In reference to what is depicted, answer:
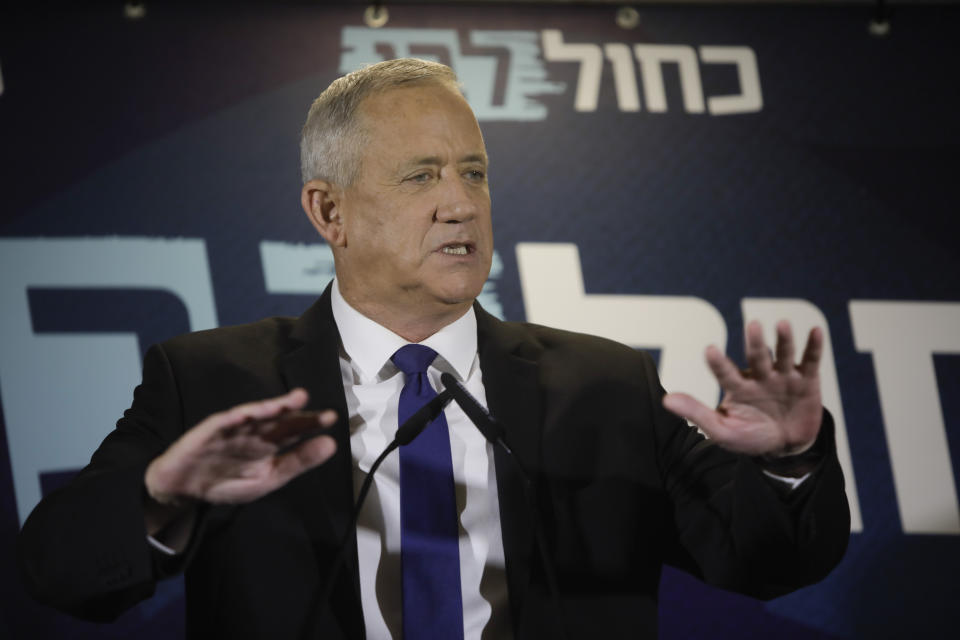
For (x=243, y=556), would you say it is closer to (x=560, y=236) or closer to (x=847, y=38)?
(x=560, y=236)

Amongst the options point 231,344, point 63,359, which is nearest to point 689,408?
point 231,344

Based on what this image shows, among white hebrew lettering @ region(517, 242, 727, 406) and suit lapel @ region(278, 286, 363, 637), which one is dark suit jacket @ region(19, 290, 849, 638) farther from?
white hebrew lettering @ region(517, 242, 727, 406)

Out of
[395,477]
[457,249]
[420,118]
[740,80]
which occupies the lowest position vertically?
[395,477]

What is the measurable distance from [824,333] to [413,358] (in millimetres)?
1378

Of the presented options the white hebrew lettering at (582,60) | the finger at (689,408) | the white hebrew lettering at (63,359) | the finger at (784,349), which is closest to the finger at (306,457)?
the finger at (689,408)

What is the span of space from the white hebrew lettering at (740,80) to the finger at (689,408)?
160cm

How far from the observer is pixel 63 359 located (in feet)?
7.59

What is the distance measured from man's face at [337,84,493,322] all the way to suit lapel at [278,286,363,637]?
4.5 inches

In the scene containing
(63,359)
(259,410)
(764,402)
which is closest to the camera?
(259,410)

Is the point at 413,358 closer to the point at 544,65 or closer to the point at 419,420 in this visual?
the point at 419,420

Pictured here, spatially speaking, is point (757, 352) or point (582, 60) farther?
point (582, 60)

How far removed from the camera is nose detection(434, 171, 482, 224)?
5.08ft

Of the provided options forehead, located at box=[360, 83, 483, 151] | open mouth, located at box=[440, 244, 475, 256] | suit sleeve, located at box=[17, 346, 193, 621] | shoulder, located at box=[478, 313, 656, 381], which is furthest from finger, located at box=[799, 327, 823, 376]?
suit sleeve, located at box=[17, 346, 193, 621]

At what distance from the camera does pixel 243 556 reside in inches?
53.3
